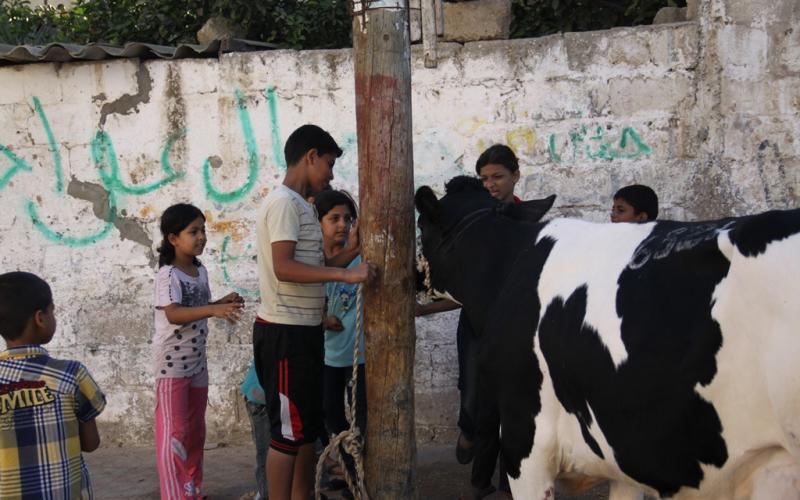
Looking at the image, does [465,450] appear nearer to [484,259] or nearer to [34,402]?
[484,259]

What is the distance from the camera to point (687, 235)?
10.3ft

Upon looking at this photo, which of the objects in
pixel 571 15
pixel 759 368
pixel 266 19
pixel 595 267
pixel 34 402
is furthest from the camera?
pixel 266 19

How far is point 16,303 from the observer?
3330mm

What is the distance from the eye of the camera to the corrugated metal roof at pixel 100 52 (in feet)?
20.3

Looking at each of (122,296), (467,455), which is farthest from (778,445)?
(122,296)

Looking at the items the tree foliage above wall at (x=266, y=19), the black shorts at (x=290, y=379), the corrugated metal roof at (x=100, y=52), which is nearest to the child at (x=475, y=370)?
the black shorts at (x=290, y=379)

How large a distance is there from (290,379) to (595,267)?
1.53 metres

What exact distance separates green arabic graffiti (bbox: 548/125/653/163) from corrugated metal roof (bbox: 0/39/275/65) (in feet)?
7.77

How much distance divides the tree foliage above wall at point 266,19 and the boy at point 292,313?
3726 mm

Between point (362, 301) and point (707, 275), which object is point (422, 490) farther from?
point (707, 275)

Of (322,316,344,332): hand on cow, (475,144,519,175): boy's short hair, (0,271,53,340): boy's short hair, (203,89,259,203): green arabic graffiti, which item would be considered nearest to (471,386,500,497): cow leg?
(322,316,344,332): hand on cow

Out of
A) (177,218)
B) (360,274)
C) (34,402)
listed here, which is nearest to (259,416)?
(177,218)

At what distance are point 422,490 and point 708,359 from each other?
110 inches

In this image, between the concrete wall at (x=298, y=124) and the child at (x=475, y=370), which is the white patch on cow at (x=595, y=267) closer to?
the child at (x=475, y=370)
